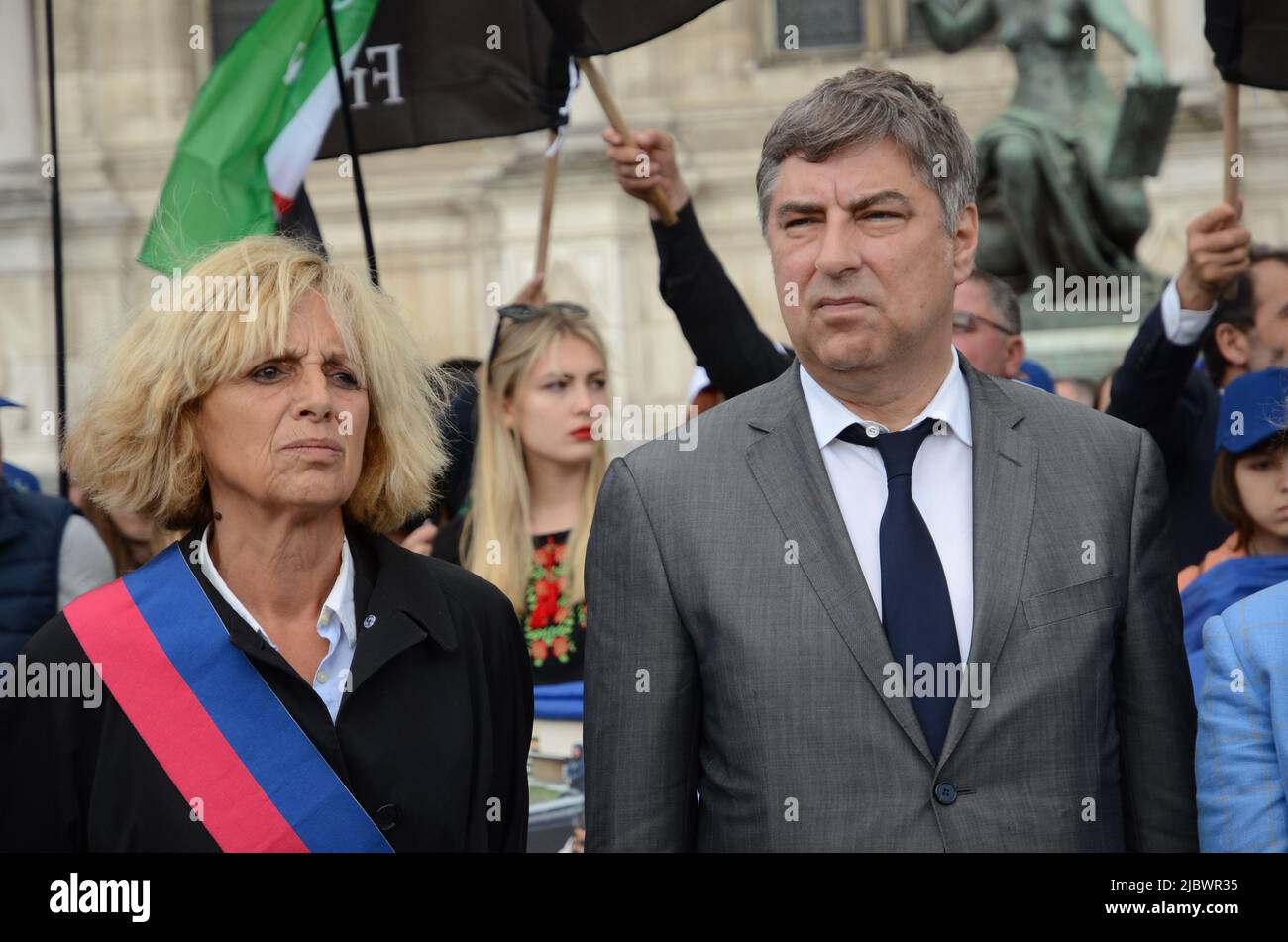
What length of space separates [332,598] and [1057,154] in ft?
18.2

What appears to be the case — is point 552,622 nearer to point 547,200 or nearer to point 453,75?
point 547,200

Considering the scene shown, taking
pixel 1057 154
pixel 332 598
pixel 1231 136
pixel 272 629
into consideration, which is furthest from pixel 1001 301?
pixel 1057 154

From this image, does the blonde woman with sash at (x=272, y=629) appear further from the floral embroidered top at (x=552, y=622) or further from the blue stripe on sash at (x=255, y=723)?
the floral embroidered top at (x=552, y=622)

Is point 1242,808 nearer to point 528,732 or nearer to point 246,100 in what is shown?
point 528,732

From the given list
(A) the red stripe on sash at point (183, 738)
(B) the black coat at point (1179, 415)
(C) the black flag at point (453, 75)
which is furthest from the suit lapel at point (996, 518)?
(C) the black flag at point (453, 75)

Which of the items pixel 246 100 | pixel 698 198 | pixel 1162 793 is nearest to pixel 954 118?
pixel 1162 793

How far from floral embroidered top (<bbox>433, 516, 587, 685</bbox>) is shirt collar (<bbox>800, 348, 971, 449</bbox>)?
1.47m

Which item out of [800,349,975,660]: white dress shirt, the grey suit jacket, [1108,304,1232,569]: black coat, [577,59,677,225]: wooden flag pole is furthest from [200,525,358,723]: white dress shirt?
[1108,304,1232,569]: black coat

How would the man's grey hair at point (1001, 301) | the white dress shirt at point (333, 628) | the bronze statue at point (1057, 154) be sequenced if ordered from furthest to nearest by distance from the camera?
the bronze statue at point (1057, 154) → the man's grey hair at point (1001, 301) → the white dress shirt at point (333, 628)

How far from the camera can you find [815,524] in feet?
8.78

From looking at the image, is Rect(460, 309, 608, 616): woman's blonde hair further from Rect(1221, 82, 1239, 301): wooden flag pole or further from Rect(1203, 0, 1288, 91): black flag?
Rect(1203, 0, 1288, 91): black flag

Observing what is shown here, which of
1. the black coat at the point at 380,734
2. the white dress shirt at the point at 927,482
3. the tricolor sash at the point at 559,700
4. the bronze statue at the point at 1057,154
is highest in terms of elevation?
the bronze statue at the point at 1057,154

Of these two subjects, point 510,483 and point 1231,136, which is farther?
point 510,483

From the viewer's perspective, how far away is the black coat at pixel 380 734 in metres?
2.76
